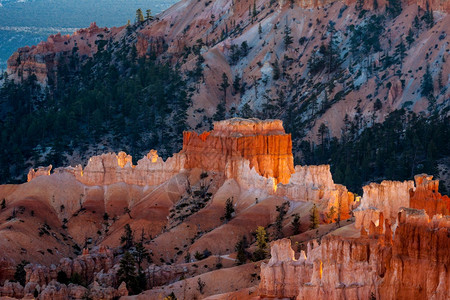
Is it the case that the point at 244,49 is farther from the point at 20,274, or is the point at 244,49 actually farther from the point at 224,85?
the point at 20,274

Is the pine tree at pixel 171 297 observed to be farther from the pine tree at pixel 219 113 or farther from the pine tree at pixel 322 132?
the pine tree at pixel 219 113

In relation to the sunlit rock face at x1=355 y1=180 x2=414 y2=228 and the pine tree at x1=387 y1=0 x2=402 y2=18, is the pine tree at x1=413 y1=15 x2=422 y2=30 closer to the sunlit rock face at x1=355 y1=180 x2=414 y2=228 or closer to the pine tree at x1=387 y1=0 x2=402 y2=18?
the pine tree at x1=387 y1=0 x2=402 y2=18

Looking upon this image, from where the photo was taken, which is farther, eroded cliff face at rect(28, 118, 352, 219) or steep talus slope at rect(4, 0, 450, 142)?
steep talus slope at rect(4, 0, 450, 142)

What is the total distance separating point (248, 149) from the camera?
11238 centimetres

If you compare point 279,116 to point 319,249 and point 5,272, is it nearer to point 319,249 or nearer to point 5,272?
point 5,272

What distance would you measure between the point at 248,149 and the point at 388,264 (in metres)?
56.9

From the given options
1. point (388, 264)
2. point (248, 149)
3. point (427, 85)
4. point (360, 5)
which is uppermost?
point (360, 5)

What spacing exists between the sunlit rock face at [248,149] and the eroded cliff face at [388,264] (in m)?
49.0

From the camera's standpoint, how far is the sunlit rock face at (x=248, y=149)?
11169cm

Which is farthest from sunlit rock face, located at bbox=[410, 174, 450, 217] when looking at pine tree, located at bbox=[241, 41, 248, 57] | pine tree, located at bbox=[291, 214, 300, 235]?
pine tree, located at bbox=[241, 41, 248, 57]

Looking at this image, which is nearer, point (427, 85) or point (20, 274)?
point (20, 274)

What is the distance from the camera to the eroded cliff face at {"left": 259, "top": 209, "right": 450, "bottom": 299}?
175ft

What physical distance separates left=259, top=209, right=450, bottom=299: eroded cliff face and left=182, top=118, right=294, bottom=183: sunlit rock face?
161 feet

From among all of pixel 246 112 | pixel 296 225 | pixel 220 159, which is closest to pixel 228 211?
pixel 220 159
